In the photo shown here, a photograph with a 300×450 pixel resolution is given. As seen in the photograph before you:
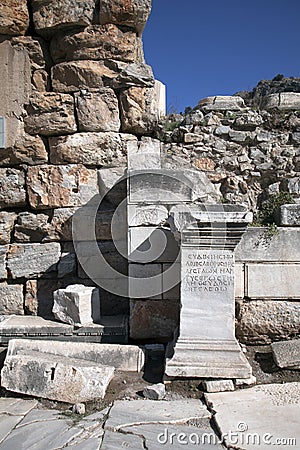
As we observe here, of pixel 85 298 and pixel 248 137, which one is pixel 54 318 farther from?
pixel 248 137

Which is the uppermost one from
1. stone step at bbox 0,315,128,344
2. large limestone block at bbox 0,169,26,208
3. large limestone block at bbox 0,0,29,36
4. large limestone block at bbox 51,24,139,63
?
large limestone block at bbox 0,0,29,36

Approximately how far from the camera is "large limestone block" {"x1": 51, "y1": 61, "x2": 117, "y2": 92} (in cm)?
491

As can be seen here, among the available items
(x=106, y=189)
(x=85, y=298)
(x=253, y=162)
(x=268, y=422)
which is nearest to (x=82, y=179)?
(x=106, y=189)

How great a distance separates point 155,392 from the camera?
3.27 metres

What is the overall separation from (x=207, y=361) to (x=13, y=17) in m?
4.38

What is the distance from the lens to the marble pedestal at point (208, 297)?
11.3 feet

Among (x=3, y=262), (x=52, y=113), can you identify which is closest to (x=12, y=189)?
(x=3, y=262)

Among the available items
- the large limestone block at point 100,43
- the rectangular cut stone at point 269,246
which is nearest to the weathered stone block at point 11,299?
the rectangular cut stone at point 269,246

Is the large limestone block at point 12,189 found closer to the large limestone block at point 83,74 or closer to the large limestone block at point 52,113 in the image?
the large limestone block at point 52,113

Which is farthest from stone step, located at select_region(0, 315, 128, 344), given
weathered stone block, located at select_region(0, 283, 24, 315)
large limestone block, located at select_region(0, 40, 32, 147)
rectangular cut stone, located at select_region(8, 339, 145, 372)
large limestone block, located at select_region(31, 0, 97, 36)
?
large limestone block, located at select_region(31, 0, 97, 36)

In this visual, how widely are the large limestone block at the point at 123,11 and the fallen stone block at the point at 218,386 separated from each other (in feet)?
13.2

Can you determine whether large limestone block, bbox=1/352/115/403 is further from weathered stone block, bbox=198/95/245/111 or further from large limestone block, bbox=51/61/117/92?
weathered stone block, bbox=198/95/245/111

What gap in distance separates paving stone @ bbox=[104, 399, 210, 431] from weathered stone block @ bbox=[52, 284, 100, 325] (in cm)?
109

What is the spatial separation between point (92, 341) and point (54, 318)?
68 cm
